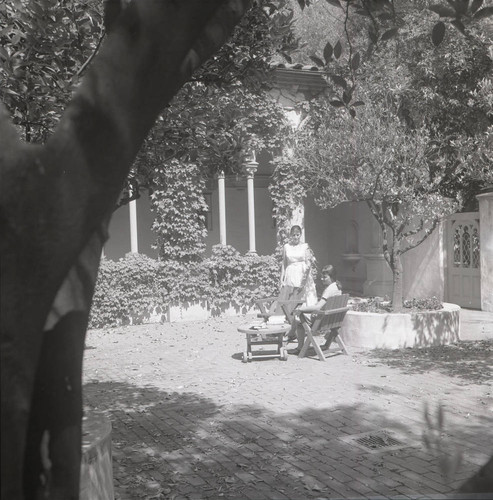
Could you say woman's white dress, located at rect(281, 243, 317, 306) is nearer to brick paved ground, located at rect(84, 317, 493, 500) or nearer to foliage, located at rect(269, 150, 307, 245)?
brick paved ground, located at rect(84, 317, 493, 500)

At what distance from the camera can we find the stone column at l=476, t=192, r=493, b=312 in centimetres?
1482

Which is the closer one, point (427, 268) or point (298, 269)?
point (298, 269)

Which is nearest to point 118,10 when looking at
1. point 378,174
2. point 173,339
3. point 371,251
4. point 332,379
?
point 332,379

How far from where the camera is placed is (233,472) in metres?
5.36

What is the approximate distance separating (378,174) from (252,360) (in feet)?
11.7

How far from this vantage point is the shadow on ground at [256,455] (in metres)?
4.99

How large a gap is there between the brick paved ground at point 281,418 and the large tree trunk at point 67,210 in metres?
2.17

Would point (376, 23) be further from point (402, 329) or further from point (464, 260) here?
point (464, 260)

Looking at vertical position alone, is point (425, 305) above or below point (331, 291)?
below

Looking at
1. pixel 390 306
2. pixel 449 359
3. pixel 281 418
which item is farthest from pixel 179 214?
pixel 281 418

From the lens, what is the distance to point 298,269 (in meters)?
12.4

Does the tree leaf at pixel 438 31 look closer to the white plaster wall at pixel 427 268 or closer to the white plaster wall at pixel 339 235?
the white plaster wall at pixel 427 268

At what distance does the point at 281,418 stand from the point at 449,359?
12.6ft

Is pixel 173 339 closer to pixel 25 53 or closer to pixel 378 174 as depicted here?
pixel 378 174
